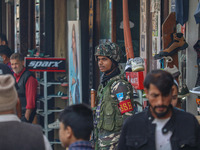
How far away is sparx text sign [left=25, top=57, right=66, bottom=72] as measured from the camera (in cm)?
856

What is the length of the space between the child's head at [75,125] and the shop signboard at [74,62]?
217 inches

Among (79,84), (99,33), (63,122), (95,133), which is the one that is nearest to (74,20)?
(99,33)

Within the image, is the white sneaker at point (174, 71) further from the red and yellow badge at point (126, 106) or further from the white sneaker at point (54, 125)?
the white sneaker at point (54, 125)

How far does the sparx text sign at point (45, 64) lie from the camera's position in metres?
8.56

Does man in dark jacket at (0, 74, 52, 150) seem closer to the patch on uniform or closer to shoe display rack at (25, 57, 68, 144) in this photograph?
the patch on uniform

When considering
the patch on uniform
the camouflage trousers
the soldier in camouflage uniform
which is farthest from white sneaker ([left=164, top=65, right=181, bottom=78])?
the camouflage trousers

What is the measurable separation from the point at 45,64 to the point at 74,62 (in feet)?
1.69

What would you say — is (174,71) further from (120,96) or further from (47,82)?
(47,82)

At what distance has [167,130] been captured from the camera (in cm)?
315

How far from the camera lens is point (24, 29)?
10.5 metres

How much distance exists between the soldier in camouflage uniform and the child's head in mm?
1610

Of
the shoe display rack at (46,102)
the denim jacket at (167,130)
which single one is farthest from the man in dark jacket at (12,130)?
the shoe display rack at (46,102)

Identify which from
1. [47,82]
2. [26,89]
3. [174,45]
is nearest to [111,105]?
[174,45]

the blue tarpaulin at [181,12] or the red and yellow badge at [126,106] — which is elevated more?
the blue tarpaulin at [181,12]
